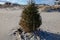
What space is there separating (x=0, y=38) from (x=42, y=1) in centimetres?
1152

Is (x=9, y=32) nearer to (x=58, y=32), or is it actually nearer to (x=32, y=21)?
(x=32, y=21)

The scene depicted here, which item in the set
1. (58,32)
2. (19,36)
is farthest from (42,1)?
(19,36)

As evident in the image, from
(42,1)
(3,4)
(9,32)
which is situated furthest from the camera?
(3,4)

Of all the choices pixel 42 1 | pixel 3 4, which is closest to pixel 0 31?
pixel 42 1

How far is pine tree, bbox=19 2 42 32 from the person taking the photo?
A: 939cm

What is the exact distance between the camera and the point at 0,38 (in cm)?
909

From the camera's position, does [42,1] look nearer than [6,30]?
No

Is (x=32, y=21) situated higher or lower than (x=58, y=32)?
higher

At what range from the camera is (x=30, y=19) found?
30.9ft

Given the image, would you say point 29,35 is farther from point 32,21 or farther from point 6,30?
point 6,30

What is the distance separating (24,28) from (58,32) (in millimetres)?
1717

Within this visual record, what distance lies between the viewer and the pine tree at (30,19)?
30.8ft

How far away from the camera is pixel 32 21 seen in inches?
370

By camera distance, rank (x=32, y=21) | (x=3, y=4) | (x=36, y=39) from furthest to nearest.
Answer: (x=3, y=4)
(x=32, y=21)
(x=36, y=39)
